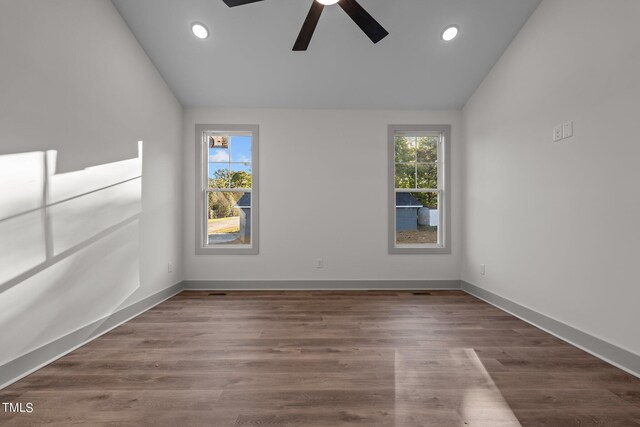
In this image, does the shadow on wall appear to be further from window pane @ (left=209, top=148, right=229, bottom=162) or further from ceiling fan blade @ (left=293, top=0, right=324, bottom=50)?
ceiling fan blade @ (left=293, top=0, right=324, bottom=50)

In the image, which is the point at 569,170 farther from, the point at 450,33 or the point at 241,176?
the point at 241,176

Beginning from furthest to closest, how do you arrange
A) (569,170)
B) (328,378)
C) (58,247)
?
(569,170) → (58,247) → (328,378)

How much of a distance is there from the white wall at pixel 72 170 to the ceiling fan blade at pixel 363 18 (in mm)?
2070

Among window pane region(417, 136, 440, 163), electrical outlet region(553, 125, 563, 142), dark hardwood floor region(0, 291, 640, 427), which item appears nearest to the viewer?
dark hardwood floor region(0, 291, 640, 427)

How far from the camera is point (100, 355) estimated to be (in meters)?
2.12

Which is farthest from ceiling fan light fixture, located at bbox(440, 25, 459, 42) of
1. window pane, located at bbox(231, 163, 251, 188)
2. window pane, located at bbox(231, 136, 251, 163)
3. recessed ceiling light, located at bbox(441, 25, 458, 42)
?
window pane, located at bbox(231, 163, 251, 188)

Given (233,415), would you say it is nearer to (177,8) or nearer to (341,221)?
(341,221)

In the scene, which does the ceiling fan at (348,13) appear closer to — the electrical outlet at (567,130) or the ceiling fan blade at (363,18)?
the ceiling fan blade at (363,18)

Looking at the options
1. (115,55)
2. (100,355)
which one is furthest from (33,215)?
(115,55)

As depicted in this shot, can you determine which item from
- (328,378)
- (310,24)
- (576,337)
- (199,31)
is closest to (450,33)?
(310,24)

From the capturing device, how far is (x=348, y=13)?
2.25 meters

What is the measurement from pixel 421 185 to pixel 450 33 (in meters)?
1.88

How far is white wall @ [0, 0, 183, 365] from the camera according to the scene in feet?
5.86

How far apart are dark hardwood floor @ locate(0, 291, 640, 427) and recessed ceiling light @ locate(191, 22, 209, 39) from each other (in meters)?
2.88
